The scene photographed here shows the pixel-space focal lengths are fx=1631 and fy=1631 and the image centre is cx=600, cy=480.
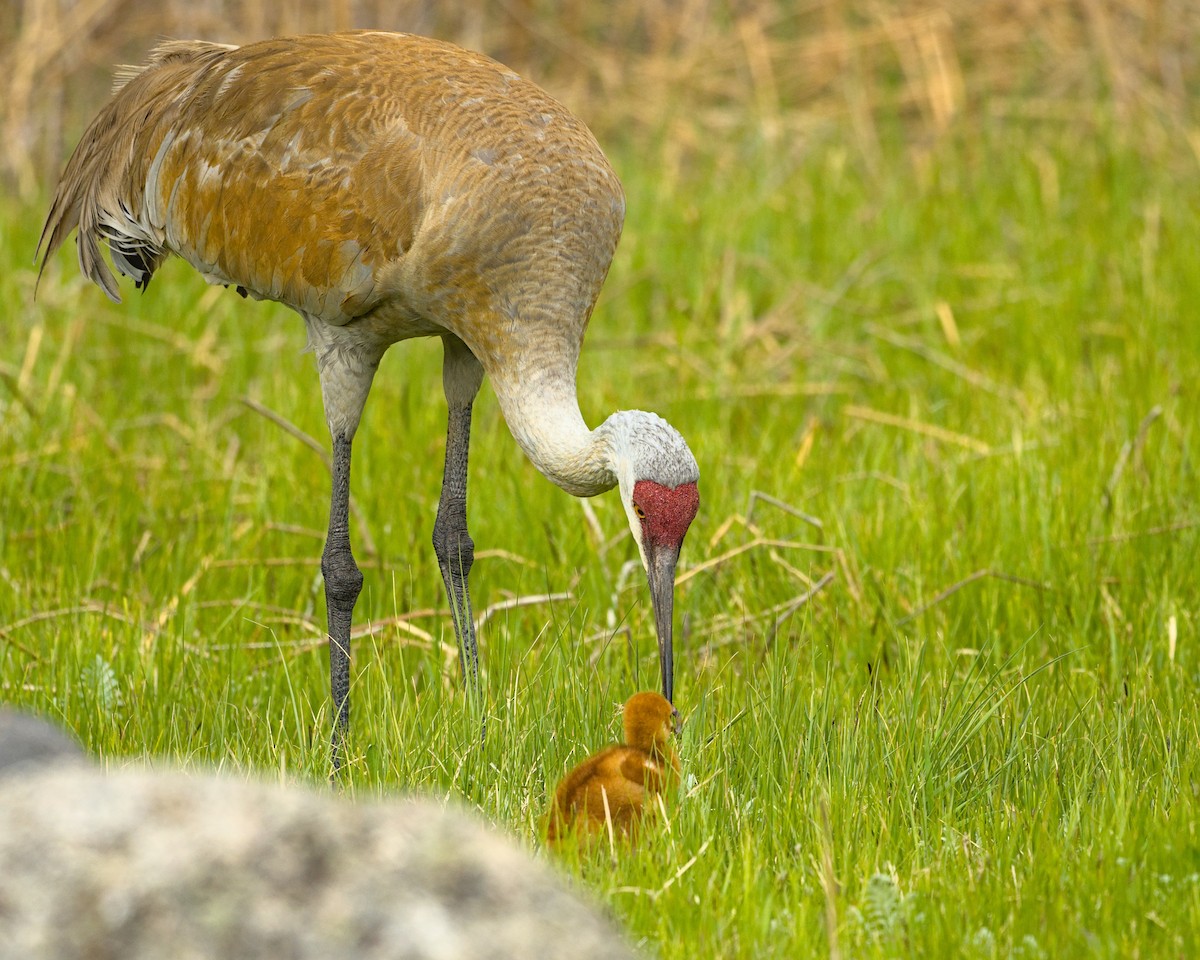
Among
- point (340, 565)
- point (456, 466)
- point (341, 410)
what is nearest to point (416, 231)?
point (341, 410)

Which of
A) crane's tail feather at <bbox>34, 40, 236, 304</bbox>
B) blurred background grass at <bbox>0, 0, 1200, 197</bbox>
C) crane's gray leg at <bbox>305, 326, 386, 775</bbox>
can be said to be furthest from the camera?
blurred background grass at <bbox>0, 0, 1200, 197</bbox>

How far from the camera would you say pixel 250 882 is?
151 cm

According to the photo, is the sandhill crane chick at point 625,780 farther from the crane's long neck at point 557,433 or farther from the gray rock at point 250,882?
the gray rock at point 250,882

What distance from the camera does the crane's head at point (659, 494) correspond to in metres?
3.62

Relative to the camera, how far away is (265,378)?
251 inches

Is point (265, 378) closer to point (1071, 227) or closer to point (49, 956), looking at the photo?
point (1071, 227)

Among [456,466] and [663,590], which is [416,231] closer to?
[456,466]

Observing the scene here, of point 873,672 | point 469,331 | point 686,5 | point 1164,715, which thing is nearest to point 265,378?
point 469,331

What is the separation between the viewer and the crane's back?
4.07 m

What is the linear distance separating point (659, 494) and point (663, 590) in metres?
0.25

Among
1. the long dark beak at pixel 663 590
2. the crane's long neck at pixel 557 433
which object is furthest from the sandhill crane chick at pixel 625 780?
the crane's long neck at pixel 557 433

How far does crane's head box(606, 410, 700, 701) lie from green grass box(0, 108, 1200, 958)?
242mm

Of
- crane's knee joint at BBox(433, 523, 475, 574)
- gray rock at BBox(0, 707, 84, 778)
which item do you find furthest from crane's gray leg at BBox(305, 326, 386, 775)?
gray rock at BBox(0, 707, 84, 778)

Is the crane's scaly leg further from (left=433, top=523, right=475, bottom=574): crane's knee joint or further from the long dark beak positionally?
the long dark beak
